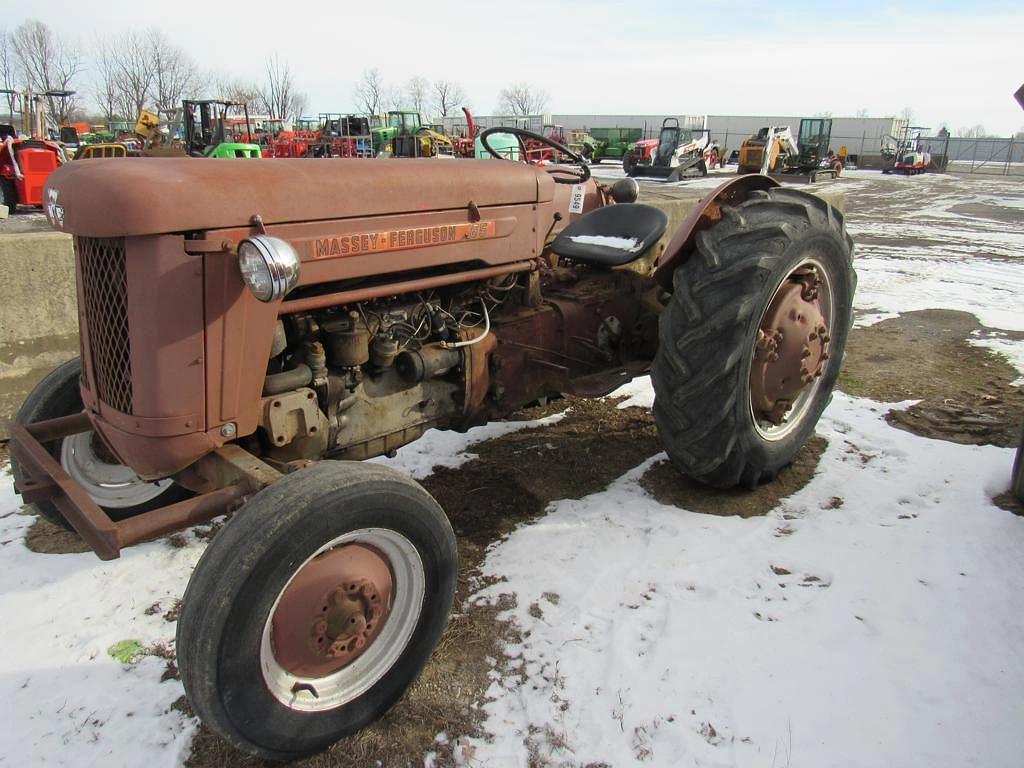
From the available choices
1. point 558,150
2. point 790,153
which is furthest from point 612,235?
point 790,153

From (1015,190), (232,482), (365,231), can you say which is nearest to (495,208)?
(365,231)

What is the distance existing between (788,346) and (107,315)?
278 centimetres

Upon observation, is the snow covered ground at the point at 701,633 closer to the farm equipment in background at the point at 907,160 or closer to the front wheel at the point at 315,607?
the front wheel at the point at 315,607

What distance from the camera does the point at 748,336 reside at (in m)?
3.10

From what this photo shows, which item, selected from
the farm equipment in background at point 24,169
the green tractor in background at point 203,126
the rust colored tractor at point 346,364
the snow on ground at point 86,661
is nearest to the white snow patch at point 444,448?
the rust colored tractor at point 346,364

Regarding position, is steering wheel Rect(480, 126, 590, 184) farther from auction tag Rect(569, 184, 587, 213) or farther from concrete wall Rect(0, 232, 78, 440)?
concrete wall Rect(0, 232, 78, 440)

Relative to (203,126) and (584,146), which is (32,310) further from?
(584,146)

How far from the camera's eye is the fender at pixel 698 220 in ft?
10.8

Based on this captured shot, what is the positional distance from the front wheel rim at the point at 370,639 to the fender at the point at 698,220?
186cm

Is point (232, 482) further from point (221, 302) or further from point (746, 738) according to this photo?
point (746, 738)

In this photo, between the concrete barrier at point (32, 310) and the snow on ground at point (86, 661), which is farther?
the concrete barrier at point (32, 310)

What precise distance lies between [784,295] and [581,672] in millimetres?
1995

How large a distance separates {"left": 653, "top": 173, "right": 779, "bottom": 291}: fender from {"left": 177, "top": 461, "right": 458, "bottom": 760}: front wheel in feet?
5.76

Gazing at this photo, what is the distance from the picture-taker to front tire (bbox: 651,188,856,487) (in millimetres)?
3062
